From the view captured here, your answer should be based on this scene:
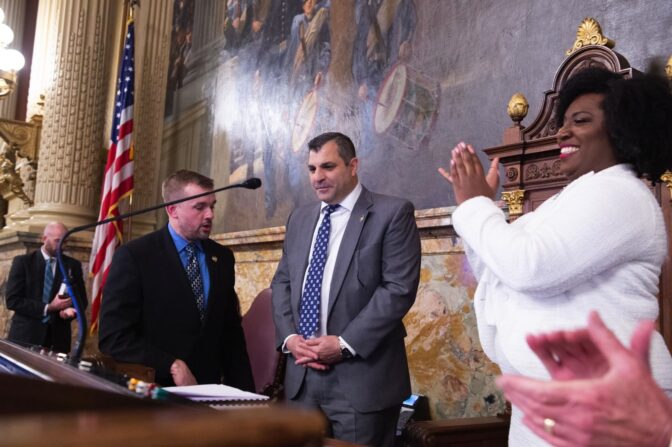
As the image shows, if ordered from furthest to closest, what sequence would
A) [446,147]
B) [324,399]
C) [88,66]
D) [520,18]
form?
[88,66]
[446,147]
[520,18]
[324,399]

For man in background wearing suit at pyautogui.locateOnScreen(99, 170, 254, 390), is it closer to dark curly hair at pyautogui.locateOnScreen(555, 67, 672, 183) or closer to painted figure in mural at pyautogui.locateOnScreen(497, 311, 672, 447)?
dark curly hair at pyautogui.locateOnScreen(555, 67, 672, 183)

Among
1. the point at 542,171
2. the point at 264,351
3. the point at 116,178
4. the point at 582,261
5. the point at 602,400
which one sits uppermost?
the point at 116,178

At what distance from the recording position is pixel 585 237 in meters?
1.67

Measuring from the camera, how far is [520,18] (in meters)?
4.35

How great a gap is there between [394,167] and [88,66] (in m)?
5.27

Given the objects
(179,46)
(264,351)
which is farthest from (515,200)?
(179,46)

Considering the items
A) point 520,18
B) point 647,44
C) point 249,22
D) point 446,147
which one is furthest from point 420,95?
point 249,22

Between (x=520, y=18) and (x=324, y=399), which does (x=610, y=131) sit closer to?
(x=324, y=399)

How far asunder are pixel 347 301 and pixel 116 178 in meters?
5.43

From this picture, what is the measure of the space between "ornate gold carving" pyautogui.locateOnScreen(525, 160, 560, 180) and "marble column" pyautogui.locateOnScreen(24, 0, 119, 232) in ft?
20.6

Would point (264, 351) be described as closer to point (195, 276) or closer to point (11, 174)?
point (195, 276)

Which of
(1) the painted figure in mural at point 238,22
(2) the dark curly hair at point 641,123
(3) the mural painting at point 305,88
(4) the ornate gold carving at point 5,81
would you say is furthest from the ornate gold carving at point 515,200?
(4) the ornate gold carving at point 5,81

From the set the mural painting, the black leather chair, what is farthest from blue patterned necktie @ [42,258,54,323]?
the black leather chair

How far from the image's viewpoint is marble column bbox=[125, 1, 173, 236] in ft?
29.0
